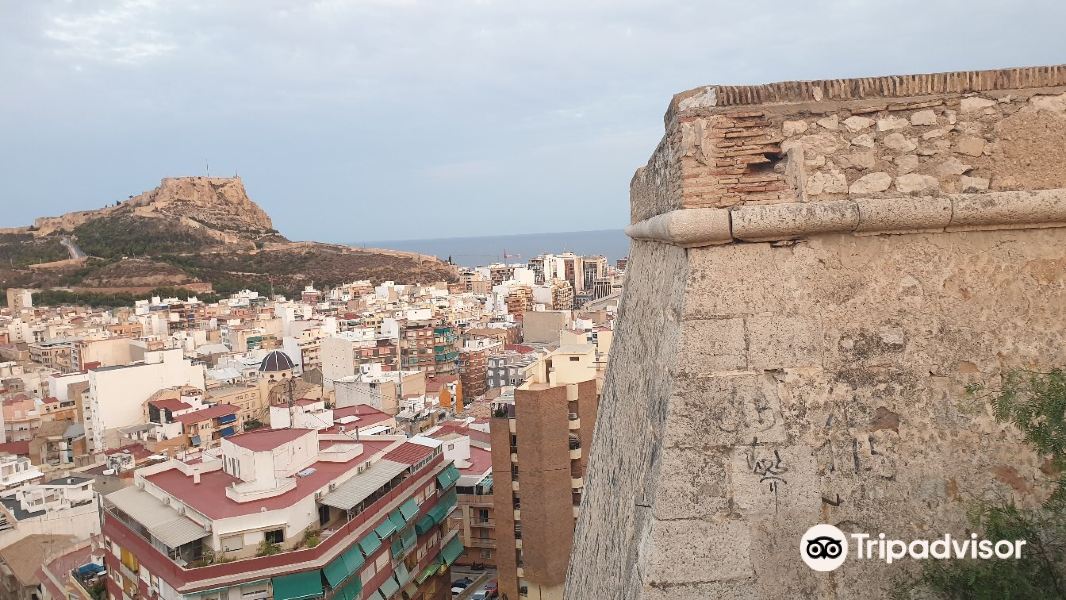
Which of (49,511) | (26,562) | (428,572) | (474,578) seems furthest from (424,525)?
(49,511)

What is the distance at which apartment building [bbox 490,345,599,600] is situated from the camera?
1722 centimetres

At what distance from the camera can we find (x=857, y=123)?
246 centimetres

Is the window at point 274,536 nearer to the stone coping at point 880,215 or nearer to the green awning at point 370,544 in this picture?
the green awning at point 370,544

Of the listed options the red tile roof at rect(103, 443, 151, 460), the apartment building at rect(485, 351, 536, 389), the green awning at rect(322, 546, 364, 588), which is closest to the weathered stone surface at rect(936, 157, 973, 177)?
the green awning at rect(322, 546, 364, 588)

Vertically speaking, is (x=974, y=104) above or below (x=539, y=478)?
above

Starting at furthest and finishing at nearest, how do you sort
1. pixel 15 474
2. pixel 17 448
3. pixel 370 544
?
pixel 17 448 < pixel 15 474 < pixel 370 544

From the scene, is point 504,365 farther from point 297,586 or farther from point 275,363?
point 297,586

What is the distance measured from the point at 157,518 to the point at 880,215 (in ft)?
53.4

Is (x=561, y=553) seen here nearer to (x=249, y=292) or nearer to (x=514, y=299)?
(x=514, y=299)

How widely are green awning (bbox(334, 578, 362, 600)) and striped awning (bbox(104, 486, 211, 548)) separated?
2.88m

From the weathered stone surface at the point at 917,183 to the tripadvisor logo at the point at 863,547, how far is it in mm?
1109

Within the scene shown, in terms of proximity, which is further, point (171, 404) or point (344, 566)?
point (171, 404)

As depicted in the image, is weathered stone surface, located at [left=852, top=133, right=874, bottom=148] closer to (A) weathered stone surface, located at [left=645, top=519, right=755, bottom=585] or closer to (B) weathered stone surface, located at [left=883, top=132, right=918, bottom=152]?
(B) weathered stone surface, located at [left=883, top=132, right=918, bottom=152]

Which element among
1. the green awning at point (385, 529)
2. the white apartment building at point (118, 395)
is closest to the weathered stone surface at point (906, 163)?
the green awning at point (385, 529)
